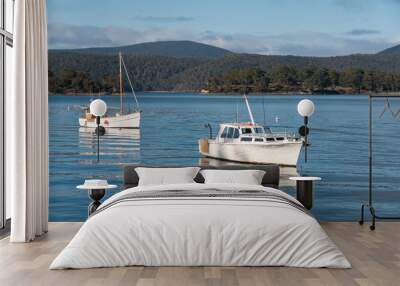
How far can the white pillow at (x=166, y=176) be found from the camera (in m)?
7.38

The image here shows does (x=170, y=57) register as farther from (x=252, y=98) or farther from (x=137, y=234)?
(x=137, y=234)

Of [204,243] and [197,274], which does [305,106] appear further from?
[197,274]

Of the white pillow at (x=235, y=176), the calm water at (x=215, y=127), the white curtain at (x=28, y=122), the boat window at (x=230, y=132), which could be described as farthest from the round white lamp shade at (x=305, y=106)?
the white curtain at (x=28, y=122)

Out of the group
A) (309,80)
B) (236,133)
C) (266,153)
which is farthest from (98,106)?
(309,80)

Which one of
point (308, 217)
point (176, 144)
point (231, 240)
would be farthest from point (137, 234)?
point (176, 144)

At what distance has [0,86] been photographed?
703 centimetres

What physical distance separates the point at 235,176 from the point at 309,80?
3.19 metres

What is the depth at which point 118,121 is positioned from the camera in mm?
10367

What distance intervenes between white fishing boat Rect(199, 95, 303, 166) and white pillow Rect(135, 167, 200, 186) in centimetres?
199

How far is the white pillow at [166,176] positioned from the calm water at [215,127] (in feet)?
8.48

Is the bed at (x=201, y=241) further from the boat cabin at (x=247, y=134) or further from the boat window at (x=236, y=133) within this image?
the boat window at (x=236, y=133)

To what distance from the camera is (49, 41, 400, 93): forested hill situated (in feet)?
32.8

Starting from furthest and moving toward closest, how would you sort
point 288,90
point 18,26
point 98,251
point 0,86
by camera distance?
point 288,90 < point 0,86 < point 18,26 < point 98,251

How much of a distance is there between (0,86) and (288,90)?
14.1 ft
